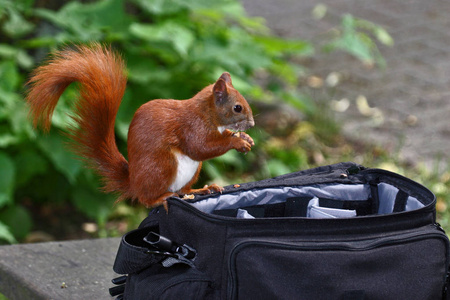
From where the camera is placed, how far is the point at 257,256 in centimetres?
105

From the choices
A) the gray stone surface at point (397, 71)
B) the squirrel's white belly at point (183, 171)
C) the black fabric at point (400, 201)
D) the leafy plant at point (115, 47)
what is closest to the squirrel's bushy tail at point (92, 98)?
the squirrel's white belly at point (183, 171)

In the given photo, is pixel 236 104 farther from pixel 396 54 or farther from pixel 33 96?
pixel 396 54

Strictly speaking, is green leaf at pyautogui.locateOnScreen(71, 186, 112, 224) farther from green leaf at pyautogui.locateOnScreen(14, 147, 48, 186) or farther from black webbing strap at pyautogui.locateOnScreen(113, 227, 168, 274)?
black webbing strap at pyautogui.locateOnScreen(113, 227, 168, 274)

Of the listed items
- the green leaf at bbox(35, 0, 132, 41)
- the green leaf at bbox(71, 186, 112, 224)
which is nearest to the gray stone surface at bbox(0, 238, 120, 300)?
the green leaf at bbox(71, 186, 112, 224)

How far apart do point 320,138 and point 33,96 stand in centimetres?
247

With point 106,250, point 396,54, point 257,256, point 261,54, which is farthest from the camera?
point 396,54

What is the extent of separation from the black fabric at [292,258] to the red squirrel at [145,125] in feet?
0.23

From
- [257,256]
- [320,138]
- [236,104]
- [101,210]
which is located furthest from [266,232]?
[320,138]

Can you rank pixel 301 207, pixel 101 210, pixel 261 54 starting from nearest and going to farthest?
pixel 301 207 < pixel 101 210 < pixel 261 54

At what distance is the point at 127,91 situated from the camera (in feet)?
8.50

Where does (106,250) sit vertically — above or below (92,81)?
below

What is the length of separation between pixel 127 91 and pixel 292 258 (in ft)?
5.50

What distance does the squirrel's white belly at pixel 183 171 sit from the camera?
3.70 ft

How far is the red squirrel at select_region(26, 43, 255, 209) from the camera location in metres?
1.11
